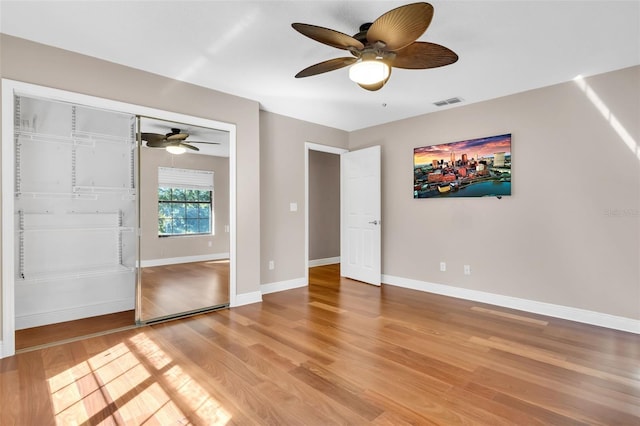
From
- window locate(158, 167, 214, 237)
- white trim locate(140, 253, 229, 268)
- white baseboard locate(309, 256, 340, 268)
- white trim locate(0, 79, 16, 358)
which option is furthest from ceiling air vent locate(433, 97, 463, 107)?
white trim locate(0, 79, 16, 358)

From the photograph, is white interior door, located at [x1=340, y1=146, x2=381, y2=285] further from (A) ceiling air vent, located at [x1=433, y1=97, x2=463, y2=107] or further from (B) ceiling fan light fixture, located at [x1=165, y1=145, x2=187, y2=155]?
(B) ceiling fan light fixture, located at [x1=165, y1=145, x2=187, y2=155]

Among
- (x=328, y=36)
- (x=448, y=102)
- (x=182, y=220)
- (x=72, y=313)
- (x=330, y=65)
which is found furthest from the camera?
(x=448, y=102)

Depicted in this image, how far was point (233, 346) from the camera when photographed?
2.87 meters

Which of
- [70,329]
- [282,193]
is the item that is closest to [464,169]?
[282,193]

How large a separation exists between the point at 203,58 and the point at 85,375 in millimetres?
2790

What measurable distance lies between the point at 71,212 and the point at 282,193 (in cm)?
257

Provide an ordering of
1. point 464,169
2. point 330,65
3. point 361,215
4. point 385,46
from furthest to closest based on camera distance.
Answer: point 361,215
point 464,169
point 330,65
point 385,46

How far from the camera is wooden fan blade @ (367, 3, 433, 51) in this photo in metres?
1.78

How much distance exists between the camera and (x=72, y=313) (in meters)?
3.62

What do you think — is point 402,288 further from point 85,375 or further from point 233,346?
point 85,375

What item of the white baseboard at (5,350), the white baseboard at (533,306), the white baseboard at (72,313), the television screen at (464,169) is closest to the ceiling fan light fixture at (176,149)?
the white baseboard at (72,313)

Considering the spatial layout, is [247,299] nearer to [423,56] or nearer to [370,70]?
[370,70]

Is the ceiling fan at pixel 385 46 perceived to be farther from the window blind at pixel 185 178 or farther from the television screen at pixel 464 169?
the television screen at pixel 464 169

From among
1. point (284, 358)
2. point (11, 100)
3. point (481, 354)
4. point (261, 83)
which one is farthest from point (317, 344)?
point (11, 100)
